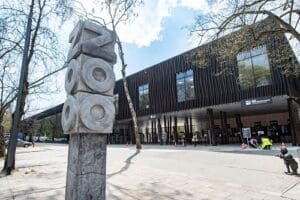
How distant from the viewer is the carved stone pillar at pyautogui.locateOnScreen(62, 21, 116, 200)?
3.92 metres

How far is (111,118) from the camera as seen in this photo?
169 inches

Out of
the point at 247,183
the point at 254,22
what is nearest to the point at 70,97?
the point at 247,183

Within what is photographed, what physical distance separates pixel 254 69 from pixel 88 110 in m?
18.8

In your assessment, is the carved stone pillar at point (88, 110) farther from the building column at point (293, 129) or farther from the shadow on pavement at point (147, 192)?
the building column at point (293, 129)

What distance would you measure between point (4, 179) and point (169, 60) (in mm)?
21012

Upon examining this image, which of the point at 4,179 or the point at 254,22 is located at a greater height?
the point at 254,22

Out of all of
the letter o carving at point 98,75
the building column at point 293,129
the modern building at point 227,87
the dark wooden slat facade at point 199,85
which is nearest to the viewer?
the letter o carving at point 98,75

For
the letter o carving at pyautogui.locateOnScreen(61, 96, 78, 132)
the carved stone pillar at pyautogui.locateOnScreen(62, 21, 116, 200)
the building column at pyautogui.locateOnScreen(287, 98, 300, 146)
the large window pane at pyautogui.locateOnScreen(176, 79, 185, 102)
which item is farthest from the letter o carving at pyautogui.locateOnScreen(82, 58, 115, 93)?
the large window pane at pyautogui.locateOnScreen(176, 79, 185, 102)

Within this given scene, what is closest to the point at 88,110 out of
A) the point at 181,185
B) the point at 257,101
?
the point at 181,185

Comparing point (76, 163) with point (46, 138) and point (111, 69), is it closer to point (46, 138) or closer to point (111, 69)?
point (111, 69)

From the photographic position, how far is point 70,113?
4180mm

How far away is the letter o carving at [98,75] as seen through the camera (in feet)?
13.6

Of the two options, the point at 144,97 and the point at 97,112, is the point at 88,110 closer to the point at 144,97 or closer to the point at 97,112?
the point at 97,112

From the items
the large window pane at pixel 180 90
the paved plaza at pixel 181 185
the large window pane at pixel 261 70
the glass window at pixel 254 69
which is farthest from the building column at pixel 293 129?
the paved plaza at pixel 181 185
